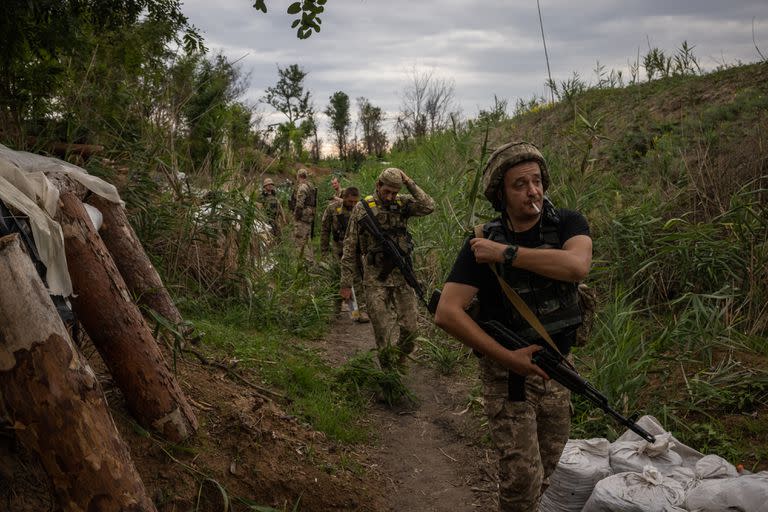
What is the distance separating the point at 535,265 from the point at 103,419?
5.67 ft

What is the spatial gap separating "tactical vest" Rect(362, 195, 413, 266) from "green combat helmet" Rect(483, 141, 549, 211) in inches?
120

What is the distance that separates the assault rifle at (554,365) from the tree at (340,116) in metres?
39.2

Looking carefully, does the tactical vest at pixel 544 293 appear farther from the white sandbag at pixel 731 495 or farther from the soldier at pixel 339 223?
the soldier at pixel 339 223

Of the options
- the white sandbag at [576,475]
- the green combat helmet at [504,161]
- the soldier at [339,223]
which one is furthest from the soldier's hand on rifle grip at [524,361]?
the soldier at [339,223]

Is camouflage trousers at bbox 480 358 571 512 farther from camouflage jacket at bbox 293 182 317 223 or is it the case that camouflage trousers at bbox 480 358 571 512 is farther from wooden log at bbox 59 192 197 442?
camouflage jacket at bbox 293 182 317 223

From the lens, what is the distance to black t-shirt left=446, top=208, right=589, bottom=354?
2707 millimetres

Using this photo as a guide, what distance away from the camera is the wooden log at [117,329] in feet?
9.78

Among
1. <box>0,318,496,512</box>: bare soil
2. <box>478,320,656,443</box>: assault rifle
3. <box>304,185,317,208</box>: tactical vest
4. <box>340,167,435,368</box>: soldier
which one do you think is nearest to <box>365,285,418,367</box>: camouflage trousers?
<box>340,167,435,368</box>: soldier

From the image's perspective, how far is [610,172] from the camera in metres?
8.83

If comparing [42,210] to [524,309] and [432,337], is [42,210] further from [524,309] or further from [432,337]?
[432,337]

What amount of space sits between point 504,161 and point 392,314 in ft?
10.9

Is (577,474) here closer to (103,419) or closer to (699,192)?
(103,419)

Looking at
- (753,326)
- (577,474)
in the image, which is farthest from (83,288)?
(753,326)

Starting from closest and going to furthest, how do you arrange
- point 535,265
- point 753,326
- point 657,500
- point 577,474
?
point 535,265
point 657,500
point 577,474
point 753,326
